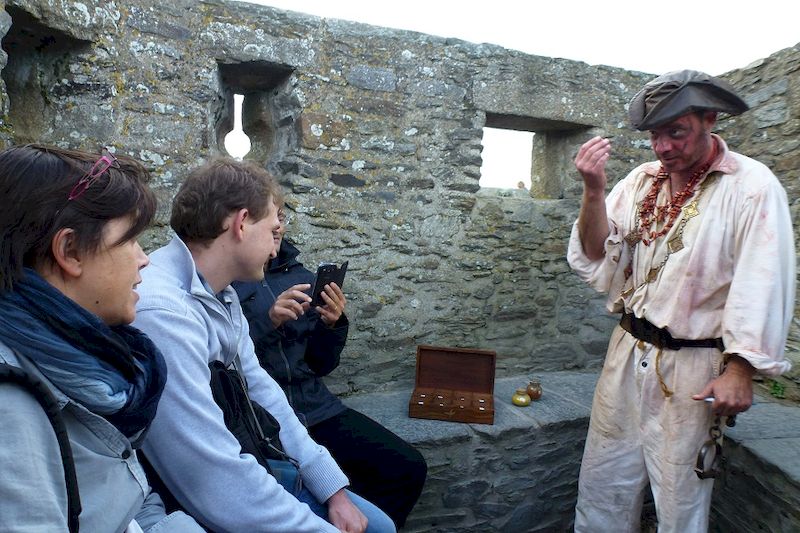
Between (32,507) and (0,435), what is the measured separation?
0.12 metres

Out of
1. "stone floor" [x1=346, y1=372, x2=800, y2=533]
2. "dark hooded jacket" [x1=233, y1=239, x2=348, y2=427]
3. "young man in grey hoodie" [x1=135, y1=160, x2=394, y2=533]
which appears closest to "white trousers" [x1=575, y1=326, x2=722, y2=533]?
"stone floor" [x1=346, y1=372, x2=800, y2=533]

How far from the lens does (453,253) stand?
342cm

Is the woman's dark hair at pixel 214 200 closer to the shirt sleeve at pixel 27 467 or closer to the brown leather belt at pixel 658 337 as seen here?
the shirt sleeve at pixel 27 467

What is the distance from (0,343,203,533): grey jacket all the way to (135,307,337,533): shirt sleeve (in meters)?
0.22

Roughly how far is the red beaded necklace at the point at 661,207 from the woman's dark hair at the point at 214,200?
140cm

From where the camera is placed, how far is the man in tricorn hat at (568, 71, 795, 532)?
6.04ft

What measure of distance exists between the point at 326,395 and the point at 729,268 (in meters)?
1.67

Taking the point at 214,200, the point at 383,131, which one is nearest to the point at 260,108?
the point at 383,131

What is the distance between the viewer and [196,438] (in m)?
1.29

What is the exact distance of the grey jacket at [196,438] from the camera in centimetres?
128

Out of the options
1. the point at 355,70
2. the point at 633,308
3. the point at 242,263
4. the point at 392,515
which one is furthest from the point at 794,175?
the point at 242,263

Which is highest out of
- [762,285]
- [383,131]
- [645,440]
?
[383,131]

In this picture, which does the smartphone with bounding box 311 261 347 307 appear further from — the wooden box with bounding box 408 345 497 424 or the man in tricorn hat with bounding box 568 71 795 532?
the man in tricorn hat with bounding box 568 71 795 532

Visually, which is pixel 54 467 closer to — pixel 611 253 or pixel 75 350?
pixel 75 350
